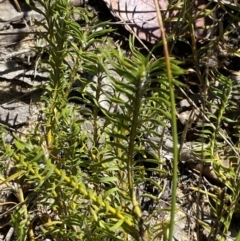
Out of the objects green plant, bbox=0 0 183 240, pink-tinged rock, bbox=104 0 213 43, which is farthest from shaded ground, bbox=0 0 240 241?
green plant, bbox=0 0 183 240

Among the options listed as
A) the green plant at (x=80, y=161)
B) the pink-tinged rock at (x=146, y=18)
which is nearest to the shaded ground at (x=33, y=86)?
the pink-tinged rock at (x=146, y=18)

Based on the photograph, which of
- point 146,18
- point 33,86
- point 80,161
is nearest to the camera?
point 80,161

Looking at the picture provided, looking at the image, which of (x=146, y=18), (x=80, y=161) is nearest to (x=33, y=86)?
(x=146, y=18)

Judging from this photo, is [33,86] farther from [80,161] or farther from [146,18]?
[80,161]

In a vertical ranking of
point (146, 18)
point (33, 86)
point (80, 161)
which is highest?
point (146, 18)

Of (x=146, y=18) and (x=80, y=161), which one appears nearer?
(x=80, y=161)

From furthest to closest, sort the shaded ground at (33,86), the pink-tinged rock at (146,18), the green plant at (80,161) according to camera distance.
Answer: the pink-tinged rock at (146,18)
the shaded ground at (33,86)
the green plant at (80,161)

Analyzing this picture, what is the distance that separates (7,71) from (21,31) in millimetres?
176

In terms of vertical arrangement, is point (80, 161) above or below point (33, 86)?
below

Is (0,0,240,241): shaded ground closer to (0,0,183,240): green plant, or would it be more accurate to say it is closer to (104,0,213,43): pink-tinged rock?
(104,0,213,43): pink-tinged rock

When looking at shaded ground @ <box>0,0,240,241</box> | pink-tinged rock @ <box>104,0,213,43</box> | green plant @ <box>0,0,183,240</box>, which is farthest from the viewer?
pink-tinged rock @ <box>104,0,213,43</box>

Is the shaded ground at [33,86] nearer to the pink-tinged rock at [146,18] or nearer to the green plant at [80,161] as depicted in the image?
the pink-tinged rock at [146,18]

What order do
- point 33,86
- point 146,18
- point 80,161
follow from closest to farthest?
point 80,161
point 33,86
point 146,18

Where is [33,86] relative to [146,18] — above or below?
below
